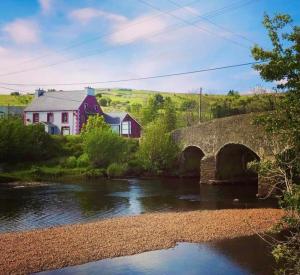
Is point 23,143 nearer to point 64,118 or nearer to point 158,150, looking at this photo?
point 64,118

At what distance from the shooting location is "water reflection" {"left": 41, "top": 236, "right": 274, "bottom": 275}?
16797 mm

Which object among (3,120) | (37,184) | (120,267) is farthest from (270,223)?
(3,120)

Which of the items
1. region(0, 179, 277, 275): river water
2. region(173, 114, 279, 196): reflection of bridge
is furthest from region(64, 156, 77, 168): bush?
region(173, 114, 279, 196): reflection of bridge

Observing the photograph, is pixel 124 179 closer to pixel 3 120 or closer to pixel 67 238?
pixel 3 120

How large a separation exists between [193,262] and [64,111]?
208ft

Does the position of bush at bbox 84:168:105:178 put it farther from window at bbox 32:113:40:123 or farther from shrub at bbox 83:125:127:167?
window at bbox 32:113:40:123

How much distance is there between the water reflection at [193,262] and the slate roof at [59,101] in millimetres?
59243

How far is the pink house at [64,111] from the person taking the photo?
77312mm

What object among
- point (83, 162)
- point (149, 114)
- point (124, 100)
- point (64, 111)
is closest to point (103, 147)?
point (83, 162)

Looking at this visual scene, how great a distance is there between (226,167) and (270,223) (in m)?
23.0

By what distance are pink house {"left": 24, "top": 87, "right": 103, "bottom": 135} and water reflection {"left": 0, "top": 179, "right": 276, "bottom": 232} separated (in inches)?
1165

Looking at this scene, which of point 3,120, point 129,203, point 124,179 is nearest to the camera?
point 129,203

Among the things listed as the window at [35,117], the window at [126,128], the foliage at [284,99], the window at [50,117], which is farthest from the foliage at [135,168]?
the foliage at [284,99]

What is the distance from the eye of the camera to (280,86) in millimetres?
11406
